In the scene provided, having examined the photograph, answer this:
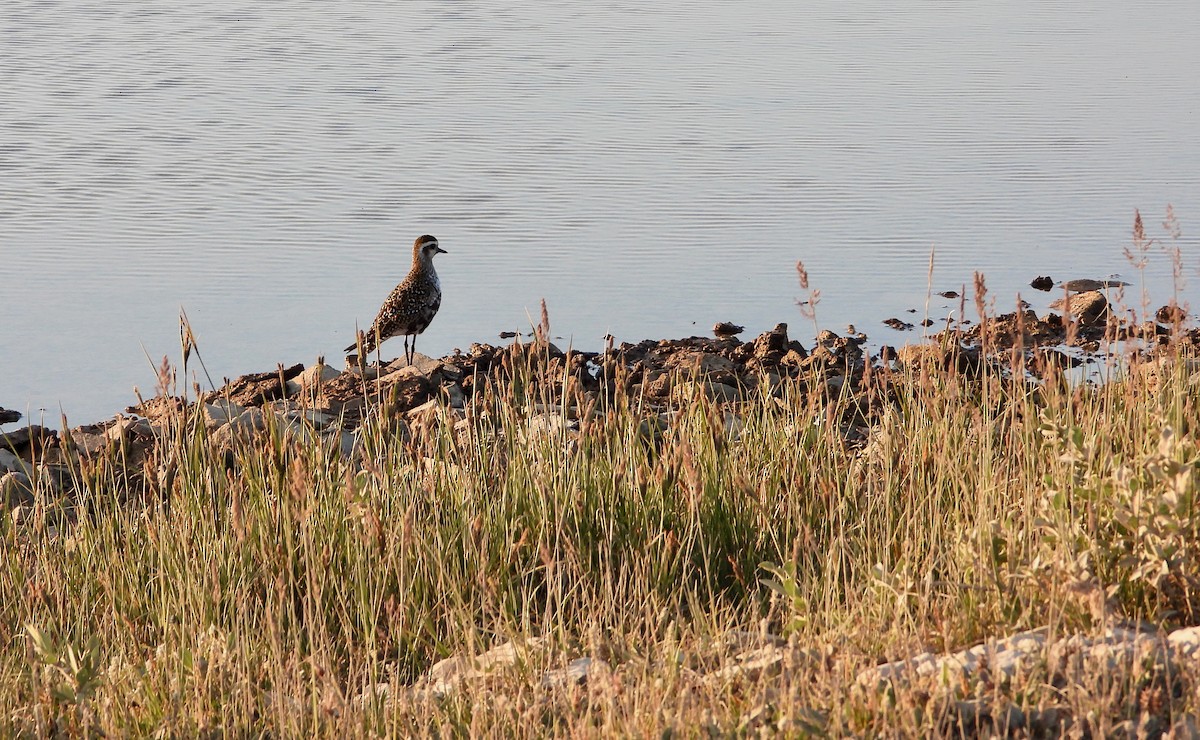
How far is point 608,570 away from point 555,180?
24.7 feet

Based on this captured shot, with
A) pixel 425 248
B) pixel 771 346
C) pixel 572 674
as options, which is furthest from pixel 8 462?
pixel 572 674

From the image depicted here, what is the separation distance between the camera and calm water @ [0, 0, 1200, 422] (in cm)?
837

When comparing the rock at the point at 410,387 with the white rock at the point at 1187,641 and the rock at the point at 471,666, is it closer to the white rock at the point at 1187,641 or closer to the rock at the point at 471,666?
the rock at the point at 471,666

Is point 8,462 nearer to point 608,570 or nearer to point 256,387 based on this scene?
point 256,387

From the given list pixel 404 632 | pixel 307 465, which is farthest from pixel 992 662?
pixel 307 465

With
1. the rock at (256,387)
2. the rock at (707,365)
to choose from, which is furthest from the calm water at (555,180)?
the rock at (707,365)

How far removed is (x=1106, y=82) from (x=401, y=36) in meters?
A: 8.85

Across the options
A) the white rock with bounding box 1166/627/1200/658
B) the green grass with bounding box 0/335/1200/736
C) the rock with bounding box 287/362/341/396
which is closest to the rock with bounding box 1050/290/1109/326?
the green grass with bounding box 0/335/1200/736

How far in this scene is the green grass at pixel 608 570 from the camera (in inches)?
134

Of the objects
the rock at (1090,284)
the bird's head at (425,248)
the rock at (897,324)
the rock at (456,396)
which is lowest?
the rock at (456,396)

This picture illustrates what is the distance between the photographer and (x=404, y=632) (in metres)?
4.18

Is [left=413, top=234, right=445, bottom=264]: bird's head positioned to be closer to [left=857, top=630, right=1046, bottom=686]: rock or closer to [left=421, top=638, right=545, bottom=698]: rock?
[left=421, top=638, right=545, bottom=698]: rock

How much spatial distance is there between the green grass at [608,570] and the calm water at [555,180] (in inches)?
53.3

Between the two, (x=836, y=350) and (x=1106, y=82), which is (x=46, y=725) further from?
(x=1106, y=82)
